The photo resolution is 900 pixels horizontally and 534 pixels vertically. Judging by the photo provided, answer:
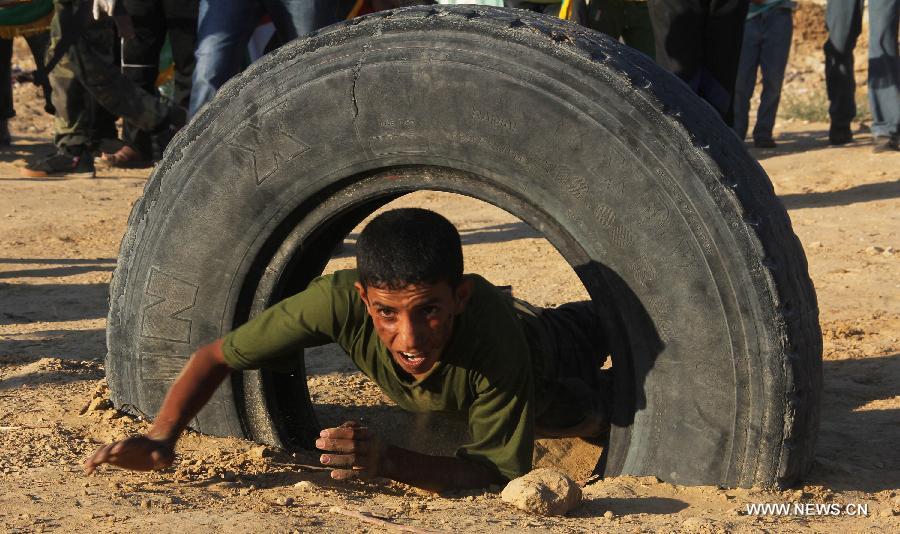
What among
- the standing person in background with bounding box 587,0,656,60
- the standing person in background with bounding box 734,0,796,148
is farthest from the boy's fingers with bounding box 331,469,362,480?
the standing person in background with bounding box 734,0,796,148

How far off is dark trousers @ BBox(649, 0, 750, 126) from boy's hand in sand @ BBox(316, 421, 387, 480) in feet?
11.5

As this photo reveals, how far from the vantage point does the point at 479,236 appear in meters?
6.70

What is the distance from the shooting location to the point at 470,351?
2.94 metres

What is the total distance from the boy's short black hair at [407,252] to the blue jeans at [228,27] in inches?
119

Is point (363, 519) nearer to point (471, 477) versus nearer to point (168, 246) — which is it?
point (471, 477)

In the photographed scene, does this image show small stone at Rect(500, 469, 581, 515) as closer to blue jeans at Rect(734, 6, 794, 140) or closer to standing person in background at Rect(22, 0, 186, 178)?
standing person in background at Rect(22, 0, 186, 178)

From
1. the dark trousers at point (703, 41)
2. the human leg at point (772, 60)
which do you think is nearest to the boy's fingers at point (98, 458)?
the dark trousers at point (703, 41)

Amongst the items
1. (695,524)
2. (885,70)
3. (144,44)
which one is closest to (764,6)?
(885,70)

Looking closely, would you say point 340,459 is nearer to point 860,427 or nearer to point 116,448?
point 116,448

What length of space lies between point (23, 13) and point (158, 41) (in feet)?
4.23

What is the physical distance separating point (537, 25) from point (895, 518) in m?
1.42

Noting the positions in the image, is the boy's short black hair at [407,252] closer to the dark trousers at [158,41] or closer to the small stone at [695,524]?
the small stone at [695,524]

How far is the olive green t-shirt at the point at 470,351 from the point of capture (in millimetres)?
2930
